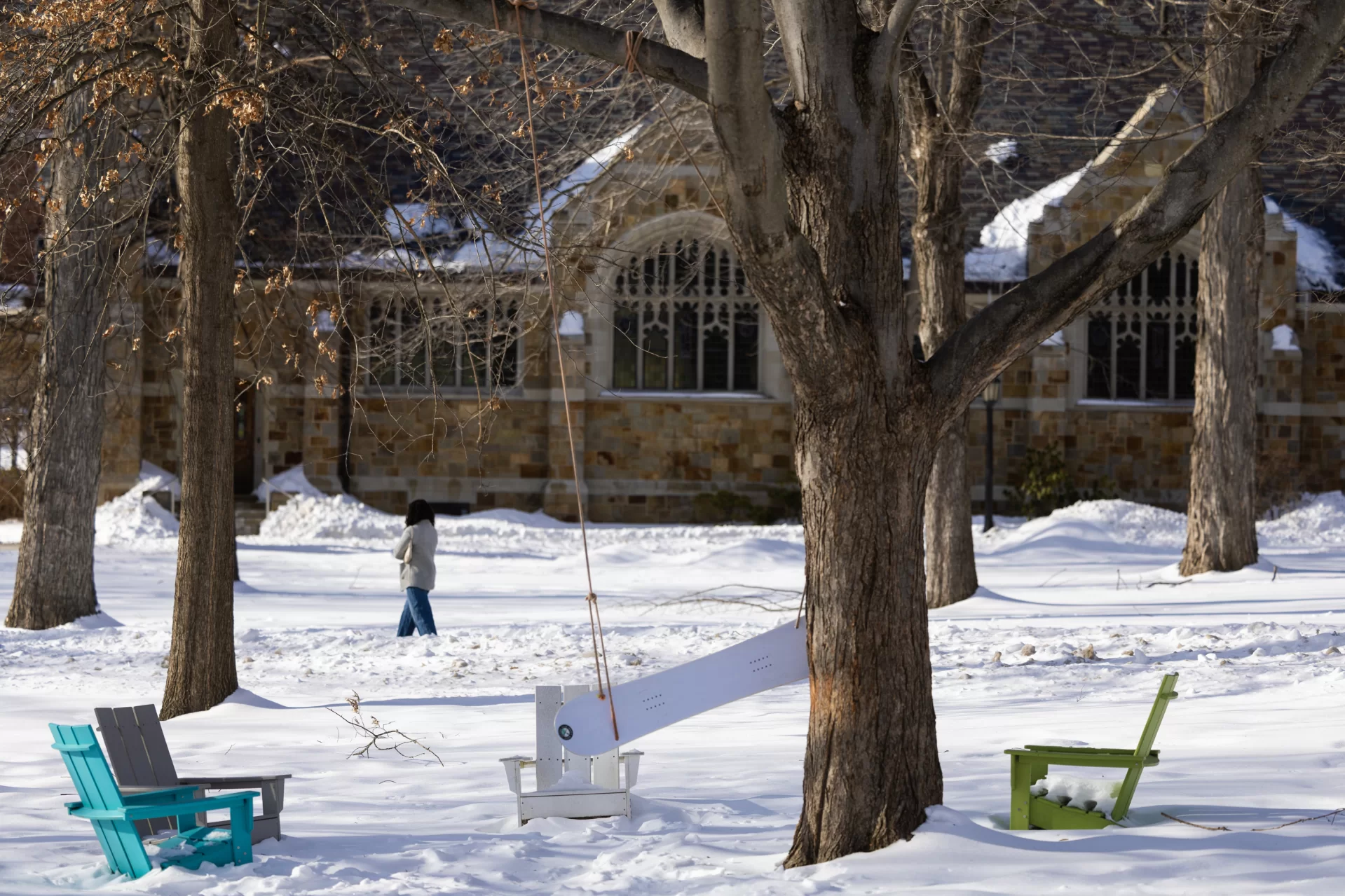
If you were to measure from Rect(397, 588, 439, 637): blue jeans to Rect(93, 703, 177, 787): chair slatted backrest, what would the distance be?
6150mm

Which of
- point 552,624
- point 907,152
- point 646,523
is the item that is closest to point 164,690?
point 552,624

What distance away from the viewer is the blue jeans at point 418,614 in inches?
484

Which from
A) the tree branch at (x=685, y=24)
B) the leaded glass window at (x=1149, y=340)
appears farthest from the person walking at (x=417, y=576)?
the leaded glass window at (x=1149, y=340)

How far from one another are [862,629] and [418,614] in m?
7.76

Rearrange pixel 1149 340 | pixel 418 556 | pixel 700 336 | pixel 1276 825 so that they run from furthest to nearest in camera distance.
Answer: pixel 1149 340 < pixel 700 336 < pixel 418 556 < pixel 1276 825

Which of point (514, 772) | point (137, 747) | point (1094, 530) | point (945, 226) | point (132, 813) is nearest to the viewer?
point (132, 813)

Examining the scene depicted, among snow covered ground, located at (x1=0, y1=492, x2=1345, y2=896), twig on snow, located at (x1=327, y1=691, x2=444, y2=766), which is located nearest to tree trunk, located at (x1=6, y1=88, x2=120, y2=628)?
snow covered ground, located at (x1=0, y1=492, x2=1345, y2=896)

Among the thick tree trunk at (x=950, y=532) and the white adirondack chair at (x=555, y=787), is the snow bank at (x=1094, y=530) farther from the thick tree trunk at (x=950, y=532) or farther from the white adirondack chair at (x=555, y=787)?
the white adirondack chair at (x=555, y=787)

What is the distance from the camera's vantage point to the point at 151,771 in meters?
5.93

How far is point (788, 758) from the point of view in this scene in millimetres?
7543

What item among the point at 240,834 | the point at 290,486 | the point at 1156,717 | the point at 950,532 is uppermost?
the point at 290,486

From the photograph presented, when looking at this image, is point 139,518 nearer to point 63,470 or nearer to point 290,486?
point 290,486

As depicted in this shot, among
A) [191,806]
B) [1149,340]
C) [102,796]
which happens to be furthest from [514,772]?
[1149,340]

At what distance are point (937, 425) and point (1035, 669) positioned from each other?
5.28 metres
